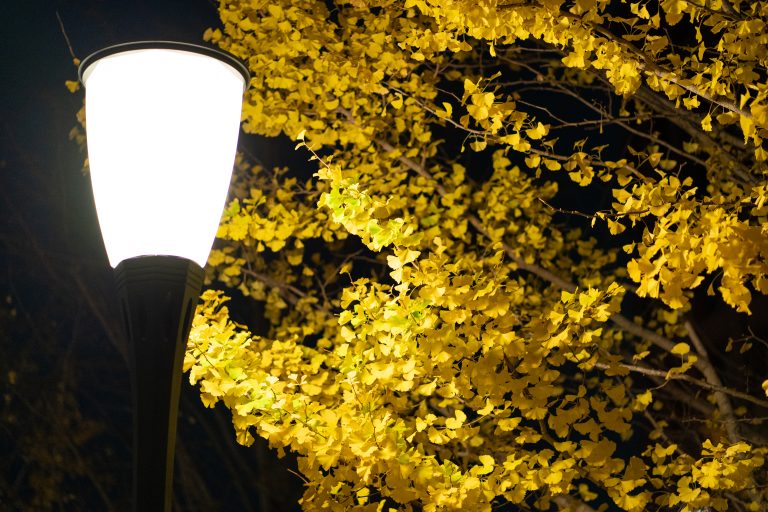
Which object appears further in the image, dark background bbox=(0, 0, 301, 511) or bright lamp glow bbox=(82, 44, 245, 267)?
dark background bbox=(0, 0, 301, 511)

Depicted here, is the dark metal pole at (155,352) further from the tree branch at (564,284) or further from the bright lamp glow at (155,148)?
the tree branch at (564,284)

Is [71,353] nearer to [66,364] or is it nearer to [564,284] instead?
[66,364]

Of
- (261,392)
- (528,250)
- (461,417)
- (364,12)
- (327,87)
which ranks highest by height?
(364,12)

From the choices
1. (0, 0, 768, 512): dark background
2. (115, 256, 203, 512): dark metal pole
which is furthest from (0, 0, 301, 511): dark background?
(115, 256, 203, 512): dark metal pole

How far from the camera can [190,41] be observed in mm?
2324

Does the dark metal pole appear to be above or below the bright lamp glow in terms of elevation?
below

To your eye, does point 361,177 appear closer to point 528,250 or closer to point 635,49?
point 528,250

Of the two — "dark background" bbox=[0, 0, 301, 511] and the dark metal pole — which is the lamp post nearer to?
the dark metal pole

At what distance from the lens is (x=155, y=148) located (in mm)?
2256

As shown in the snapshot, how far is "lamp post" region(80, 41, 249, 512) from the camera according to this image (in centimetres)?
222

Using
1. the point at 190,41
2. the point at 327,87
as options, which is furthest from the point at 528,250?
the point at 190,41

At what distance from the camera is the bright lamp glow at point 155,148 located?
2.26 metres

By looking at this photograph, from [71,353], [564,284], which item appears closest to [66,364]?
[71,353]

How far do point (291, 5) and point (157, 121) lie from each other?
3.41 m
